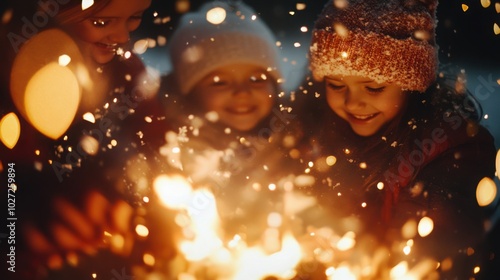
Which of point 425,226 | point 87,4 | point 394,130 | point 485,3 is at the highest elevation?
point 87,4

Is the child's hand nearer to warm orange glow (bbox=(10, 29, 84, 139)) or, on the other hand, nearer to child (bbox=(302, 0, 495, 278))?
warm orange glow (bbox=(10, 29, 84, 139))

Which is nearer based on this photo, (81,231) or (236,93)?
(236,93)

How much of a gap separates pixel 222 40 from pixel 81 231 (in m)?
0.42

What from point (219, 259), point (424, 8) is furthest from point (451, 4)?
point (219, 259)

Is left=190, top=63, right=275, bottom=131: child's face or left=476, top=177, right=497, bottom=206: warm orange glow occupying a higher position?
left=190, top=63, right=275, bottom=131: child's face

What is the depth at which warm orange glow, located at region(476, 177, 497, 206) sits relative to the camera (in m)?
→ 0.87

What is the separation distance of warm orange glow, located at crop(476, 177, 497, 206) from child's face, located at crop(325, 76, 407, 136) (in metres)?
0.21

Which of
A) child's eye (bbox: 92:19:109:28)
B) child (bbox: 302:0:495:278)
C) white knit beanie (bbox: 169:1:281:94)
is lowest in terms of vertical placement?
child (bbox: 302:0:495:278)

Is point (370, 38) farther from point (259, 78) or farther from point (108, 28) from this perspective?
point (108, 28)

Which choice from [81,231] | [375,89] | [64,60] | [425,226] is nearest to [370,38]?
[375,89]

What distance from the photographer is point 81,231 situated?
0.90m

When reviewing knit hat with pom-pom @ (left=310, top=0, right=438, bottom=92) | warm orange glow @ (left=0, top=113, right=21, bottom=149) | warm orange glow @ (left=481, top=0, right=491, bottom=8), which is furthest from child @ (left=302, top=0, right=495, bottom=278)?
warm orange glow @ (left=0, top=113, right=21, bottom=149)

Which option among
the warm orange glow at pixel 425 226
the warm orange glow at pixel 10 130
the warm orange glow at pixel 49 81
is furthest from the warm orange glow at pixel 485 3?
the warm orange glow at pixel 10 130

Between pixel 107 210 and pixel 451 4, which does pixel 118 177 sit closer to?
pixel 107 210
